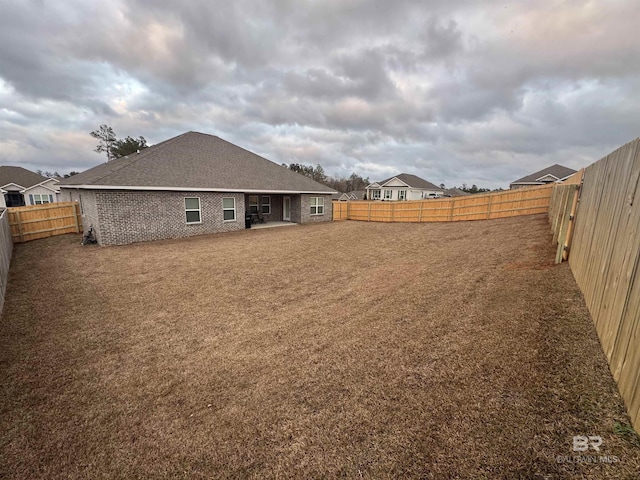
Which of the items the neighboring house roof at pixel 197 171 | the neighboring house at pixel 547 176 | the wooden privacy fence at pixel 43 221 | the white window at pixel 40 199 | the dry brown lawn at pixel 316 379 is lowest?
the dry brown lawn at pixel 316 379

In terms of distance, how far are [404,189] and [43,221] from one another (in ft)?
129

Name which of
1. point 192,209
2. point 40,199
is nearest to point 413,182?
point 192,209

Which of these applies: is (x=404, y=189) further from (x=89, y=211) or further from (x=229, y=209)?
(x=89, y=211)

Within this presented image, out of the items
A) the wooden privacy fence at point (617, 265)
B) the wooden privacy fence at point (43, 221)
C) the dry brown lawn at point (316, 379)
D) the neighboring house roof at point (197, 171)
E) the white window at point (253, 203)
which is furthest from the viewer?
the white window at point (253, 203)

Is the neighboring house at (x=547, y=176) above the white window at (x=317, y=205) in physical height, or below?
above

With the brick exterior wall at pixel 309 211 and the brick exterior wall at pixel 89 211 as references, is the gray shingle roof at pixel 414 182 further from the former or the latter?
the brick exterior wall at pixel 89 211

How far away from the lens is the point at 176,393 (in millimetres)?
3727

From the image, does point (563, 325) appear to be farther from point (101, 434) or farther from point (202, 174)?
point (202, 174)

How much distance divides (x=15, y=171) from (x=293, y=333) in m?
47.8

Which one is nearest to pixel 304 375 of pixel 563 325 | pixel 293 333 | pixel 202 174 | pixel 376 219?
pixel 293 333

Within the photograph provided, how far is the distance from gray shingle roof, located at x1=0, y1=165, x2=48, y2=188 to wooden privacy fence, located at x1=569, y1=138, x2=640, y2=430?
4682 centimetres

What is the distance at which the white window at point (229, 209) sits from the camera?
16516mm

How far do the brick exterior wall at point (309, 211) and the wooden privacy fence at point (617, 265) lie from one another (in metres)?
17.1

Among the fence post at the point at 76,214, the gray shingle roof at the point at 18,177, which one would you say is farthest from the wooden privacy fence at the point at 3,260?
the gray shingle roof at the point at 18,177
